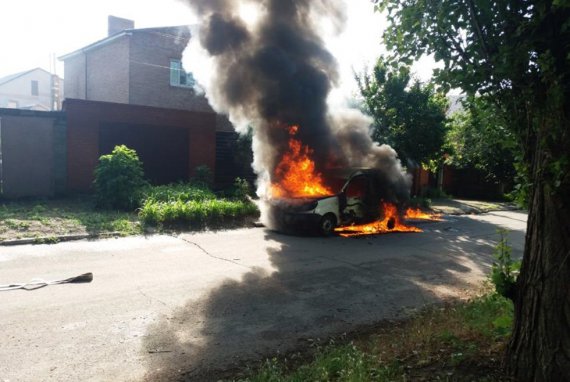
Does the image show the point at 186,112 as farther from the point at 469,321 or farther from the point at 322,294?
the point at 469,321

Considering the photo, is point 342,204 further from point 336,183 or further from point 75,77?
point 75,77

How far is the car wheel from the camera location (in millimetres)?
10406

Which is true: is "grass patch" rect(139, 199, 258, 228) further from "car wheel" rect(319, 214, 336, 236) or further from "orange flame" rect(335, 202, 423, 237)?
"orange flame" rect(335, 202, 423, 237)

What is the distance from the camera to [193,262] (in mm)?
7590

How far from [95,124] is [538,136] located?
1527 centimetres

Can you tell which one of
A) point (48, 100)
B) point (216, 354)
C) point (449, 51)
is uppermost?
point (48, 100)

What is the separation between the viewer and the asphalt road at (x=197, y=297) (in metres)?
3.95

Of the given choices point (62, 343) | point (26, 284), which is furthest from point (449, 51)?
point (26, 284)

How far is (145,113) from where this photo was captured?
16562mm

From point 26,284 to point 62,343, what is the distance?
2.35 metres

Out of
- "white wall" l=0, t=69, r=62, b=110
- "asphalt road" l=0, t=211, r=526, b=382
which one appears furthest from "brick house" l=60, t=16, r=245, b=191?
"white wall" l=0, t=69, r=62, b=110

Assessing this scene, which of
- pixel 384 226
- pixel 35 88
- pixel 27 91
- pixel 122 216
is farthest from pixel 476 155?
pixel 27 91

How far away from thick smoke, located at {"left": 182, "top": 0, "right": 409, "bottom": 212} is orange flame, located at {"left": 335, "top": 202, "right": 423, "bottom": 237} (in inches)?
36.3

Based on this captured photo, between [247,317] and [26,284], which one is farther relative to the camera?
[26,284]
